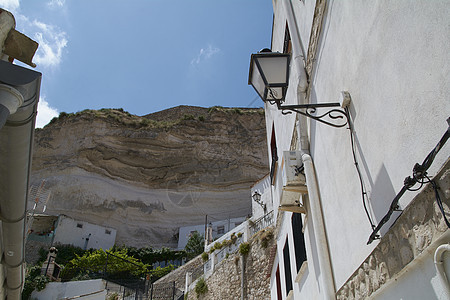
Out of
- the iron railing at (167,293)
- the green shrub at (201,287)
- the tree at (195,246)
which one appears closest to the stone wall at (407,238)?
the green shrub at (201,287)

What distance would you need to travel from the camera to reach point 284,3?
6.28 meters

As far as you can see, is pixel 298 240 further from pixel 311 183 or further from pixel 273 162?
pixel 273 162

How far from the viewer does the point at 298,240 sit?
631cm

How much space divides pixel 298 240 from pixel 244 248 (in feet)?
28.2

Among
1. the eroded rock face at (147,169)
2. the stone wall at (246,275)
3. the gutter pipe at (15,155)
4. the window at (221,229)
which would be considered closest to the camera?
the gutter pipe at (15,155)

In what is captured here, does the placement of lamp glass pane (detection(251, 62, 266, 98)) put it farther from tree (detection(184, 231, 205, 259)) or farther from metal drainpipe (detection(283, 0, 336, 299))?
tree (detection(184, 231, 205, 259))

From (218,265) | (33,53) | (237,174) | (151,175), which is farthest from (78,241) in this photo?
(33,53)

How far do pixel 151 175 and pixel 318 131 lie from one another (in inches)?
Answer: 1463

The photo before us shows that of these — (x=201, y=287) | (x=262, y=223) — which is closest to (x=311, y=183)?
(x=262, y=223)

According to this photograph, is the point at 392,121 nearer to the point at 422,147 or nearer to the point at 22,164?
the point at 422,147

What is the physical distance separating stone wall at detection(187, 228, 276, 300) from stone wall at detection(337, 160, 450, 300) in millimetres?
9810

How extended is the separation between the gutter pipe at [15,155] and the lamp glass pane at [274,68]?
7.90 ft

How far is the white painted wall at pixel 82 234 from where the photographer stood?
30.7 meters

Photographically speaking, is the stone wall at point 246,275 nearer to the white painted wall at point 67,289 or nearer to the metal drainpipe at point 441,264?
the white painted wall at point 67,289
